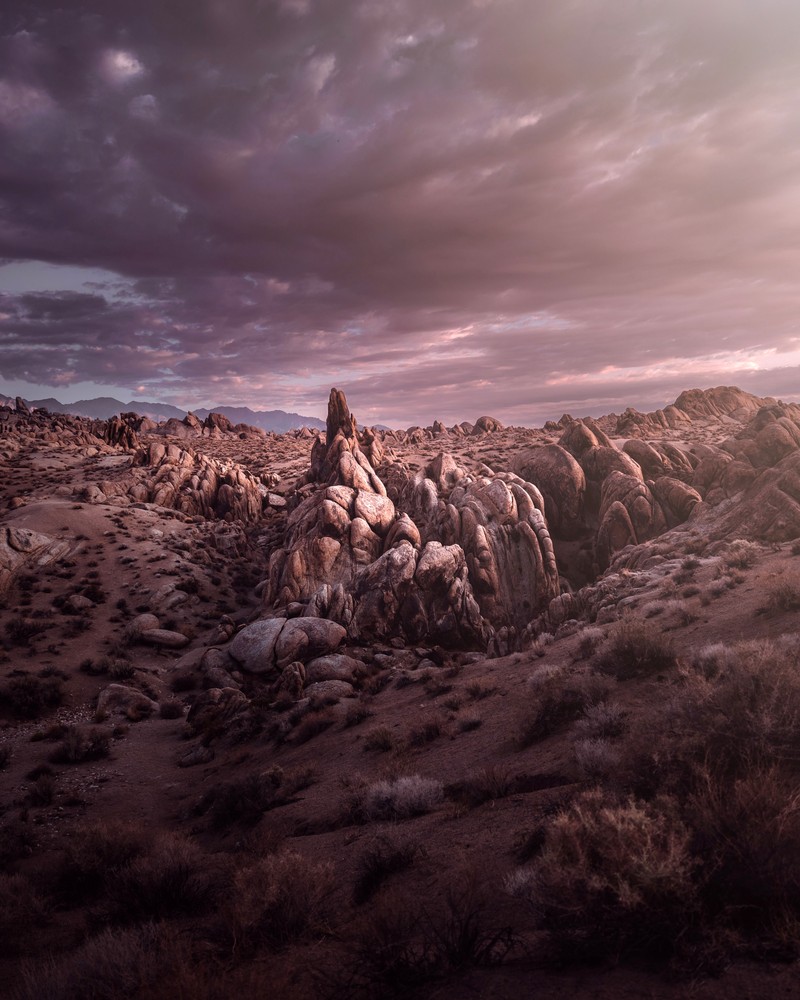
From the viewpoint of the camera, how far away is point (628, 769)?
6.88 m

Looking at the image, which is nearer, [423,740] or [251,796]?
[251,796]

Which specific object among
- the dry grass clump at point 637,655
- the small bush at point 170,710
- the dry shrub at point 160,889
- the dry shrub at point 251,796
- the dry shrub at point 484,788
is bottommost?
the small bush at point 170,710

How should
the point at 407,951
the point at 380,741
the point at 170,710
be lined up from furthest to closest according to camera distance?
the point at 170,710 < the point at 380,741 < the point at 407,951

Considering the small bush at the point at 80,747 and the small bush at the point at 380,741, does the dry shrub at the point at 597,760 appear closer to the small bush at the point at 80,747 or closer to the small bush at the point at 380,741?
the small bush at the point at 380,741

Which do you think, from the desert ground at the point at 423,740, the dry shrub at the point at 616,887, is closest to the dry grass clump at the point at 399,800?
the desert ground at the point at 423,740

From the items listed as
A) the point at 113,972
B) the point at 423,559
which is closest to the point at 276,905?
the point at 113,972

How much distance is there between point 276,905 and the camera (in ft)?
20.5

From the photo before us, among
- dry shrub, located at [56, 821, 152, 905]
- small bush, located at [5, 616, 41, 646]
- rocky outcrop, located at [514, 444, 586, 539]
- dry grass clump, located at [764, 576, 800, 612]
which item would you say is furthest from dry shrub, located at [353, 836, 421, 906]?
rocky outcrop, located at [514, 444, 586, 539]

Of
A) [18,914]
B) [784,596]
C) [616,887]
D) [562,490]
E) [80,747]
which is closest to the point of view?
[616,887]

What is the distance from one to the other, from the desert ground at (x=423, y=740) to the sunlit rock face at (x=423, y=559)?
233 millimetres

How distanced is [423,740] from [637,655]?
A: 23.9 ft

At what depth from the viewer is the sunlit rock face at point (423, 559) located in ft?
113

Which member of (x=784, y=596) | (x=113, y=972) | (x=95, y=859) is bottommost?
(x=95, y=859)

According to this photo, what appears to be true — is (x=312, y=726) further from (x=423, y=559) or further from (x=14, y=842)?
(x=423, y=559)
